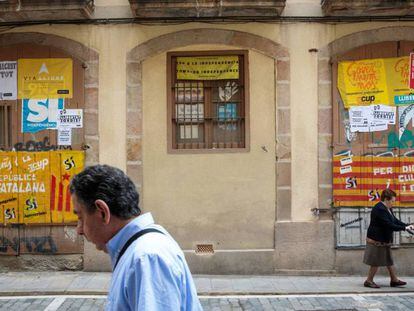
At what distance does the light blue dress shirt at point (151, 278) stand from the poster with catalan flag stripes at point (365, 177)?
846 centimetres

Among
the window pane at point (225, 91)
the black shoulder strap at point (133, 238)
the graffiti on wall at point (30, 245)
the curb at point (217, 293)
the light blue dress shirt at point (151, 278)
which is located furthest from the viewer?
the window pane at point (225, 91)

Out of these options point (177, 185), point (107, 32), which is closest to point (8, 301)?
point (177, 185)

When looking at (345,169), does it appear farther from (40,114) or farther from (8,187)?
(8,187)

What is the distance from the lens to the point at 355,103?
10.3 m

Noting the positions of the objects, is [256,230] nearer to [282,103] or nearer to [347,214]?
[347,214]

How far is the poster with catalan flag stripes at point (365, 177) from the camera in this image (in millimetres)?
10258

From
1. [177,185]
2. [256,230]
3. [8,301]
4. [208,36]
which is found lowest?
[8,301]

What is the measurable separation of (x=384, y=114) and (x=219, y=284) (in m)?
4.15

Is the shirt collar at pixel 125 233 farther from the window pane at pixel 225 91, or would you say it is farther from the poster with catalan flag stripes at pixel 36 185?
the window pane at pixel 225 91

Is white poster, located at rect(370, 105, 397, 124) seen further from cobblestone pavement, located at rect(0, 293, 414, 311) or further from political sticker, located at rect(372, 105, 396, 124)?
cobblestone pavement, located at rect(0, 293, 414, 311)

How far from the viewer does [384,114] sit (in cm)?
1029

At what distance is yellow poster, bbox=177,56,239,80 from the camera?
1048cm

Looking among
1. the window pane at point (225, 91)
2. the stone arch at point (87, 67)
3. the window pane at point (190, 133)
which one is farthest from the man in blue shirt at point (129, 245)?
the window pane at point (225, 91)

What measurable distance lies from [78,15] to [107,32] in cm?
59
